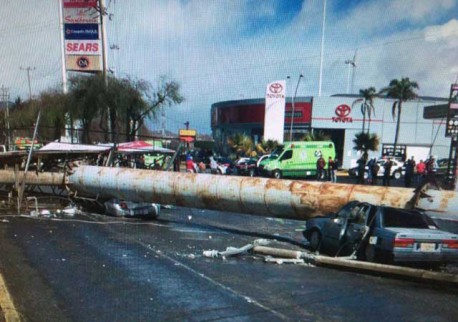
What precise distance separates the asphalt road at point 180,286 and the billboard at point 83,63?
107 feet

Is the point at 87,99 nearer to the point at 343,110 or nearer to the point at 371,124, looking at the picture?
the point at 343,110

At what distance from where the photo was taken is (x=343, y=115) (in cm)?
5053

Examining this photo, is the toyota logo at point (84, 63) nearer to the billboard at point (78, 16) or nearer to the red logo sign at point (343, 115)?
the billboard at point (78, 16)

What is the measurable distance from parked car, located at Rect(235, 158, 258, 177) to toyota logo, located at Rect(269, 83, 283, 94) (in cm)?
1466

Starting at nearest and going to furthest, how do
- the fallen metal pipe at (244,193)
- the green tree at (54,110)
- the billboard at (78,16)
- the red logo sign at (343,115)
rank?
1. the fallen metal pipe at (244,193)
2. the green tree at (54,110)
3. the billboard at (78,16)
4. the red logo sign at (343,115)

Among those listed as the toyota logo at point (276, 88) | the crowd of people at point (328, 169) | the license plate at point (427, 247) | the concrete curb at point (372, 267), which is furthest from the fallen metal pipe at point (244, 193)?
the toyota logo at point (276, 88)

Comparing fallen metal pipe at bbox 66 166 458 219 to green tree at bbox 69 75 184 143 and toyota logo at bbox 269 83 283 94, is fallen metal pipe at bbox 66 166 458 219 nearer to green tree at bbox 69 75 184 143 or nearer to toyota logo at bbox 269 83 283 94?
green tree at bbox 69 75 184 143

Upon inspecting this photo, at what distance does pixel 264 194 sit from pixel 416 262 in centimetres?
410

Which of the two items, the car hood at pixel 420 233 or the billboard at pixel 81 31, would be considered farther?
the billboard at pixel 81 31

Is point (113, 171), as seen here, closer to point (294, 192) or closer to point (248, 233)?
point (248, 233)

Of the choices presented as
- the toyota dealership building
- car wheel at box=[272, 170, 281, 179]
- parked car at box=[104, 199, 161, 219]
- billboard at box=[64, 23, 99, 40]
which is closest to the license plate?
parked car at box=[104, 199, 161, 219]

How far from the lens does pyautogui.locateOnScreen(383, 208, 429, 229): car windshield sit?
861 cm

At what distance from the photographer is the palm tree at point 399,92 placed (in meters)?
50.8

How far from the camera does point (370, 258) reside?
28.0 feet
